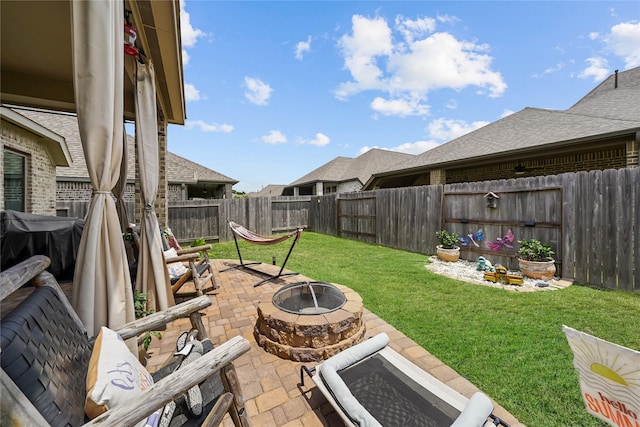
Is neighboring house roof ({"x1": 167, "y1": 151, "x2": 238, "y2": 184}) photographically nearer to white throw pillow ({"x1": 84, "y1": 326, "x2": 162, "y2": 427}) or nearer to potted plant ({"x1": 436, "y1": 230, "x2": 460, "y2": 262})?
potted plant ({"x1": 436, "y1": 230, "x2": 460, "y2": 262})

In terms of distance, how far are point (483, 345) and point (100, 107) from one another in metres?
3.63

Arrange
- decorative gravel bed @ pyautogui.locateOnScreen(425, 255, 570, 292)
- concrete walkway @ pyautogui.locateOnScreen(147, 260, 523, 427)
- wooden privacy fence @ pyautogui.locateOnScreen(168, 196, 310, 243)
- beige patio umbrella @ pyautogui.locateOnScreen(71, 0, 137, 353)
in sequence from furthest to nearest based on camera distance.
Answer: wooden privacy fence @ pyautogui.locateOnScreen(168, 196, 310, 243)
decorative gravel bed @ pyautogui.locateOnScreen(425, 255, 570, 292)
concrete walkway @ pyautogui.locateOnScreen(147, 260, 523, 427)
beige patio umbrella @ pyautogui.locateOnScreen(71, 0, 137, 353)

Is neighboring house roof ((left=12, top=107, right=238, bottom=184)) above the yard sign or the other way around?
above

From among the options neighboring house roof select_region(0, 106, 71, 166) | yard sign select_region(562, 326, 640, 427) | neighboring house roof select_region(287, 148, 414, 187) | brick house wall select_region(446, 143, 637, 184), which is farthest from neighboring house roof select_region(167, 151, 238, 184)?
yard sign select_region(562, 326, 640, 427)

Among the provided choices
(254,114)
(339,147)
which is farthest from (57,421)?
(339,147)

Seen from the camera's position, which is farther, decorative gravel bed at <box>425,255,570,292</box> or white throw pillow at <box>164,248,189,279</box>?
decorative gravel bed at <box>425,255,570,292</box>

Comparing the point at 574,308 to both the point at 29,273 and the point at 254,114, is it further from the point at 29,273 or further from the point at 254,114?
the point at 254,114

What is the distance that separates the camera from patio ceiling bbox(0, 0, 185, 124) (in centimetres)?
224

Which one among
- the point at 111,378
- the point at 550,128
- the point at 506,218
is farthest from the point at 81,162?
the point at 550,128

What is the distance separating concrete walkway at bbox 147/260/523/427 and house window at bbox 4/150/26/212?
18.8 ft

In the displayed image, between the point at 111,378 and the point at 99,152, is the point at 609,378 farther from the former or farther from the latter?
the point at 99,152

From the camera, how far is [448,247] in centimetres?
615

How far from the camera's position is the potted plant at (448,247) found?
5.88 meters

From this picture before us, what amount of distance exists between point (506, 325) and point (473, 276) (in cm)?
210
